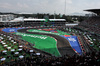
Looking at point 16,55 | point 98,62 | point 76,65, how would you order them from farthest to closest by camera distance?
point 16,55 → point 98,62 → point 76,65

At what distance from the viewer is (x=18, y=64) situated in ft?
52.9

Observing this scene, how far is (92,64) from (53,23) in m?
66.0

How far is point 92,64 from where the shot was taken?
1650 centimetres

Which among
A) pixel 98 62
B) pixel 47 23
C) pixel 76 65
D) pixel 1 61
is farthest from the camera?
pixel 47 23

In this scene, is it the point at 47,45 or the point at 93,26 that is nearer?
the point at 47,45

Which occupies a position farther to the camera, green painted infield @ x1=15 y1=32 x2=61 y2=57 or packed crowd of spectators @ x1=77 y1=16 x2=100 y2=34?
packed crowd of spectators @ x1=77 y1=16 x2=100 y2=34

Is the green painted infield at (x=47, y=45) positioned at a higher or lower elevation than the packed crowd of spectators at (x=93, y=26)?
lower

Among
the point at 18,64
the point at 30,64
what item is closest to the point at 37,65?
the point at 30,64

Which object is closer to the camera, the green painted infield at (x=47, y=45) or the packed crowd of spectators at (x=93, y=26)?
the green painted infield at (x=47, y=45)

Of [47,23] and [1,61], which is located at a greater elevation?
[47,23]

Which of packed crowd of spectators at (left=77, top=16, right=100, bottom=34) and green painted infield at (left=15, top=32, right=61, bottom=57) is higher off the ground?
packed crowd of spectators at (left=77, top=16, right=100, bottom=34)

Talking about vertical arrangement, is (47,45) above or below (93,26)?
below

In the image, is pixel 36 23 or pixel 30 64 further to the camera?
pixel 36 23

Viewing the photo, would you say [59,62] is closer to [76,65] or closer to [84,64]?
[76,65]
